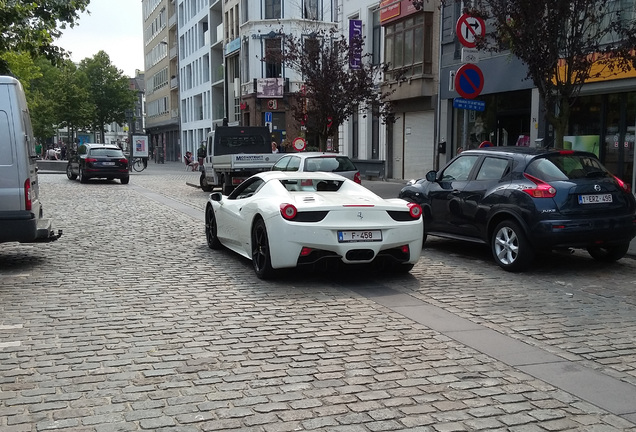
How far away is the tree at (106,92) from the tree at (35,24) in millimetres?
54179

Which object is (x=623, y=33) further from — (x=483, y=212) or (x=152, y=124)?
(x=152, y=124)

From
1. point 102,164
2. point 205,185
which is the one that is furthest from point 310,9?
point 205,185

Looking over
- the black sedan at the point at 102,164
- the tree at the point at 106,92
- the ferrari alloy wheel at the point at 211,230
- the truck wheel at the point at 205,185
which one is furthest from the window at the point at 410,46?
the tree at the point at 106,92

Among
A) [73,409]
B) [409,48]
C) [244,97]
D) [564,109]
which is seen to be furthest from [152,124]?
[73,409]

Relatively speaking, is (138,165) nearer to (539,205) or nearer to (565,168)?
(565,168)

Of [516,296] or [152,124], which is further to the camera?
[152,124]

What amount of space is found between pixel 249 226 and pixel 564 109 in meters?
6.93

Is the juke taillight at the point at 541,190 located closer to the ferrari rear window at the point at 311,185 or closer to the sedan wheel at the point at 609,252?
the sedan wheel at the point at 609,252

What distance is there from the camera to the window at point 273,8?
49.3 meters

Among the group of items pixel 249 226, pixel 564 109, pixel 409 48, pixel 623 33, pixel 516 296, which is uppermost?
pixel 409 48

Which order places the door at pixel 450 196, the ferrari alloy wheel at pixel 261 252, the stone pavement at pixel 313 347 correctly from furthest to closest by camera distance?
the door at pixel 450 196
the ferrari alloy wheel at pixel 261 252
the stone pavement at pixel 313 347

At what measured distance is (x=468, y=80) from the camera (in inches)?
545

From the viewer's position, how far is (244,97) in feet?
168

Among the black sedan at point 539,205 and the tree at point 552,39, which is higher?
the tree at point 552,39
